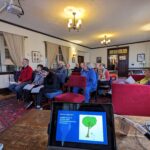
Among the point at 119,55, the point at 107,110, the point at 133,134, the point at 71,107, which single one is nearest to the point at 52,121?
the point at 71,107

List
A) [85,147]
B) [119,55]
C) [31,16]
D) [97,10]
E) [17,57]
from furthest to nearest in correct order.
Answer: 1. [119,55]
2. [17,57]
3. [31,16]
4. [97,10]
5. [85,147]

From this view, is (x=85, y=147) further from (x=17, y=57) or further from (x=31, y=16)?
(x=17, y=57)

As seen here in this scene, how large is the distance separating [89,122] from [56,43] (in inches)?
278

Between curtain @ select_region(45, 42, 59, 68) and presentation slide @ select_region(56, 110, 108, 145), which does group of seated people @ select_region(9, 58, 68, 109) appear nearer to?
presentation slide @ select_region(56, 110, 108, 145)

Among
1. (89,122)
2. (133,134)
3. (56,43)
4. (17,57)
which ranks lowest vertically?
(133,134)

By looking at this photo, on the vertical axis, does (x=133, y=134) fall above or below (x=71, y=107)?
below

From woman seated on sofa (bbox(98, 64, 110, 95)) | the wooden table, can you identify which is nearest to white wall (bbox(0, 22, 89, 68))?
woman seated on sofa (bbox(98, 64, 110, 95))

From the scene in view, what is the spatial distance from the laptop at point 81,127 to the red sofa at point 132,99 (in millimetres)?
1439

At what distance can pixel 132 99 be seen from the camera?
2.02 metres

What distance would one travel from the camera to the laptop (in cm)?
61

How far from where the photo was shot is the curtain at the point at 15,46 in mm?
5008

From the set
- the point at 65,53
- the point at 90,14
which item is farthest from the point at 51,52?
the point at 90,14

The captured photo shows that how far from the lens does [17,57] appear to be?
5.32 meters

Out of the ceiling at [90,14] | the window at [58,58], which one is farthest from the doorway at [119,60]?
the ceiling at [90,14]
